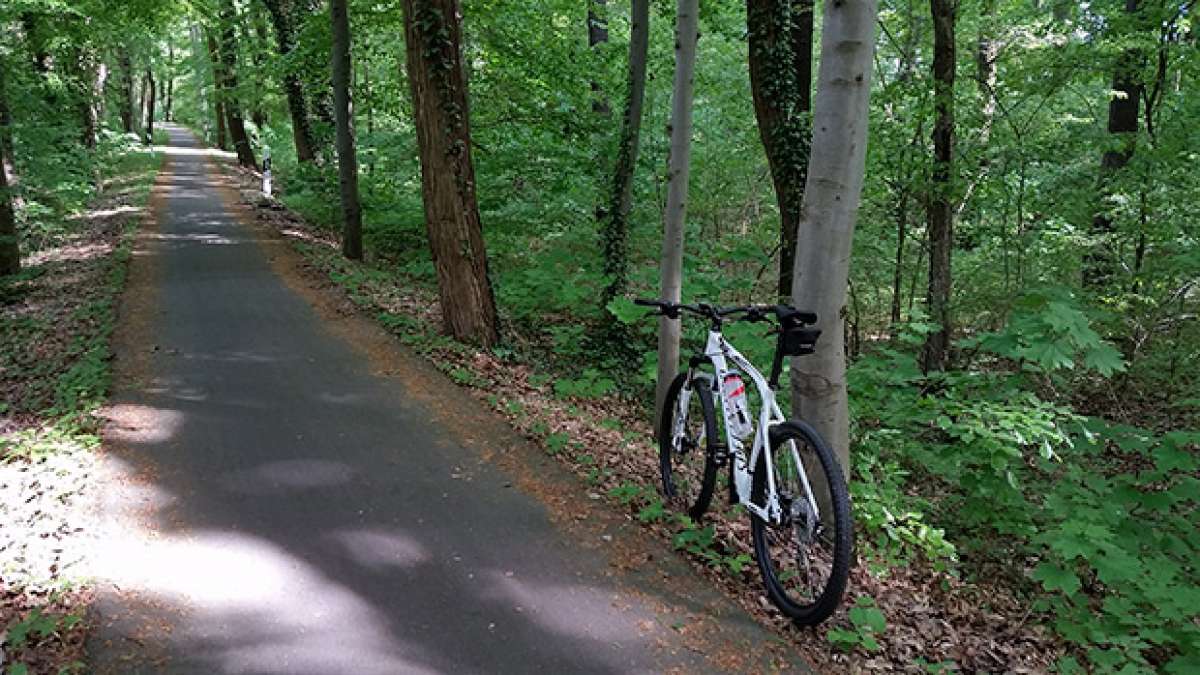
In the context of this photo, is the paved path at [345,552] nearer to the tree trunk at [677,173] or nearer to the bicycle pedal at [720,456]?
the bicycle pedal at [720,456]

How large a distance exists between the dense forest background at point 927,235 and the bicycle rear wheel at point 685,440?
0.99 m

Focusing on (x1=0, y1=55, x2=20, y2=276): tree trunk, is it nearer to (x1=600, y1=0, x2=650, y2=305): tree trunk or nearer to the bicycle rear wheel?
(x1=600, y1=0, x2=650, y2=305): tree trunk

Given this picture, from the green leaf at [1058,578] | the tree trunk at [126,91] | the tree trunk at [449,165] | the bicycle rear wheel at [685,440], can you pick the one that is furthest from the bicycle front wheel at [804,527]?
the tree trunk at [126,91]

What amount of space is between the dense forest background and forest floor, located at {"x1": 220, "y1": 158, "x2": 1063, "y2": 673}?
0.12 metres

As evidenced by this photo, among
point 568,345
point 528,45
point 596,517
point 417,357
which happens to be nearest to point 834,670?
point 596,517

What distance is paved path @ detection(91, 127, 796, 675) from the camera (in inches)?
127

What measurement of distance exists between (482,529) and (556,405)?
2.43m

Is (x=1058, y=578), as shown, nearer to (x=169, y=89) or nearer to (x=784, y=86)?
(x=784, y=86)

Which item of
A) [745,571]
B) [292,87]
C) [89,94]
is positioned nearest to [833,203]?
[745,571]

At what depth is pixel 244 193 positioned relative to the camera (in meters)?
21.3

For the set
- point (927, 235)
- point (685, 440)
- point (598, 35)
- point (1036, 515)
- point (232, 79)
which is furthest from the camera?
point (232, 79)

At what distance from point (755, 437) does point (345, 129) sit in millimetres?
10498

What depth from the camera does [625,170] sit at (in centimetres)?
887

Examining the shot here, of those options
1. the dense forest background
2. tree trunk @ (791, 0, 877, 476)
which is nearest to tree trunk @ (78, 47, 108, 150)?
the dense forest background
